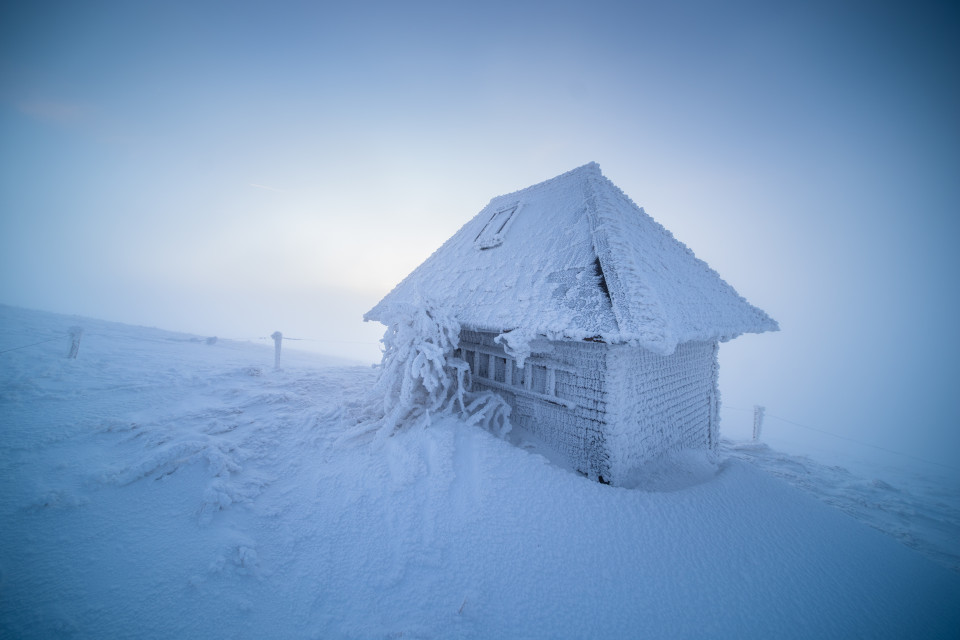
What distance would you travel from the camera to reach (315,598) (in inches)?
108

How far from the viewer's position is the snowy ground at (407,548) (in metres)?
2.60

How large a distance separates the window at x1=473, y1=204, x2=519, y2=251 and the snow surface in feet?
0.14

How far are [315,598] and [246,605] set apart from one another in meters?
0.54

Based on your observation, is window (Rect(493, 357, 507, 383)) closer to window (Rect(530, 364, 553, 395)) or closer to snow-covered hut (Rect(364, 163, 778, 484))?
snow-covered hut (Rect(364, 163, 778, 484))

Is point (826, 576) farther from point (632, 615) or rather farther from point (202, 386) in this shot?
point (202, 386)

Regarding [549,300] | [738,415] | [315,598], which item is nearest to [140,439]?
[315,598]

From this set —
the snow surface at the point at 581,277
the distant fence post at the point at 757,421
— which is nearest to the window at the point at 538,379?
→ the snow surface at the point at 581,277

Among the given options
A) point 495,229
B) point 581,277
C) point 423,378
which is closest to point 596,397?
point 581,277

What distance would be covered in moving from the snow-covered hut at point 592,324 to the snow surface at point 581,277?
0.09ft

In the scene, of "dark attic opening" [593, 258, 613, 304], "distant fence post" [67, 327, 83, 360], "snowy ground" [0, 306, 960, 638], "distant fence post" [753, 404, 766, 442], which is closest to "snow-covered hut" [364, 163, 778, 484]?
"dark attic opening" [593, 258, 613, 304]

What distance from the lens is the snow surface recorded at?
4363 millimetres

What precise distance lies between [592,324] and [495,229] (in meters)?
4.88

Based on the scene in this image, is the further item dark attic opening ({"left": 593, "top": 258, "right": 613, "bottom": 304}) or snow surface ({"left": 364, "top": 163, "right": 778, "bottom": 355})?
dark attic opening ({"left": 593, "top": 258, "right": 613, "bottom": 304})

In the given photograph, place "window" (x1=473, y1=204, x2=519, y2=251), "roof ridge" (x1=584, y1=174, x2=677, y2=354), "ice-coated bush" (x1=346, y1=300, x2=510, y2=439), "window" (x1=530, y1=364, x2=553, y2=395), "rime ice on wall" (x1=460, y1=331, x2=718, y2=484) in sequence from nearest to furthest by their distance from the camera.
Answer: "roof ridge" (x1=584, y1=174, x2=677, y2=354) < "rime ice on wall" (x1=460, y1=331, x2=718, y2=484) < "ice-coated bush" (x1=346, y1=300, x2=510, y2=439) < "window" (x1=530, y1=364, x2=553, y2=395) < "window" (x1=473, y1=204, x2=519, y2=251)
